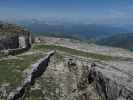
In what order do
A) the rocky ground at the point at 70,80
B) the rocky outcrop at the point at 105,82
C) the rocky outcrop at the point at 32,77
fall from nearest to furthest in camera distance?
the rocky outcrop at the point at 32,77 → the rocky ground at the point at 70,80 → the rocky outcrop at the point at 105,82

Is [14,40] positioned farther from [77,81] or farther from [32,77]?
[32,77]

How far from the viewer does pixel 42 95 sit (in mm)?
22906

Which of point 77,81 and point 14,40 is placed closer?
point 77,81

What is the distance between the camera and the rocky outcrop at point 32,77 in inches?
760

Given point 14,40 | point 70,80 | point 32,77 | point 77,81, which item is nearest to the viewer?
point 32,77

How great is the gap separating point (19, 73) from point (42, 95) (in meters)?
3.38

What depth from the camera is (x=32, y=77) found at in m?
24.8

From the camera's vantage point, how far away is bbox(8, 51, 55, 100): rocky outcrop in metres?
19.3

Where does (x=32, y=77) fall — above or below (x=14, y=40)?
below

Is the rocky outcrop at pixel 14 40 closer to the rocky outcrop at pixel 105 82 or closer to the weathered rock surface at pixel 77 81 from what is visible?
the weathered rock surface at pixel 77 81

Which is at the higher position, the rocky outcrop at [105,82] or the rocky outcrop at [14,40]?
the rocky outcrop at [14,40]

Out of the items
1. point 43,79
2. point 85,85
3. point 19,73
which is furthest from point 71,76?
point 19,73

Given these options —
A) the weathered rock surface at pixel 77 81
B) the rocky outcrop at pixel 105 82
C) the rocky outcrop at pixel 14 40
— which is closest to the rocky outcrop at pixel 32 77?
the weathered rock surface at pixel 77 81

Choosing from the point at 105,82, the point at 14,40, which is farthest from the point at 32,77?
the point at 14,40
